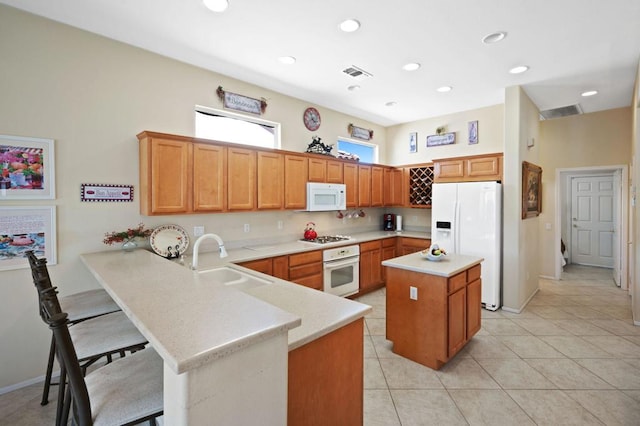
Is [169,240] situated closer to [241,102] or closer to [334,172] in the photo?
[241,102]

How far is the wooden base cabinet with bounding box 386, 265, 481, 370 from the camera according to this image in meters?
2.62

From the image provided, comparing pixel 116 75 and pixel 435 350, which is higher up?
pixel 116 75

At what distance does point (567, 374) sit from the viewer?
2.60 m

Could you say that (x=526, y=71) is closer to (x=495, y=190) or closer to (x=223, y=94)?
(x=495, y=190)

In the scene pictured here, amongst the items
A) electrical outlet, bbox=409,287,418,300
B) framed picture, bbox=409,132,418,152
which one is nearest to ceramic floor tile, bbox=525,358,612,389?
electrical outlet, bbox=409,287,418,300

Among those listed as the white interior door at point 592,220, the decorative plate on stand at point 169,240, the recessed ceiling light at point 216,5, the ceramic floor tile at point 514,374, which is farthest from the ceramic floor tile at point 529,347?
the white interior door at point 592,220

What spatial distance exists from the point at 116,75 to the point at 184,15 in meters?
0.96

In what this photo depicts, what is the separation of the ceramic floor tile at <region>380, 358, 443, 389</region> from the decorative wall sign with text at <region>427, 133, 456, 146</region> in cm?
390

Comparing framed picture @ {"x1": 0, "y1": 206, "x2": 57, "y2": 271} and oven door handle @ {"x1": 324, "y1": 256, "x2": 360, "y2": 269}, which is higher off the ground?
framed picture @ {"x1": 0, "y1": 206, "x2": 57, "y2": 271}

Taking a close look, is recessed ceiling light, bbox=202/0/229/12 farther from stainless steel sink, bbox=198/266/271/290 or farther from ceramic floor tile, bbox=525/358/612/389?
ceramic floor tile, bbox=525/358/612/389

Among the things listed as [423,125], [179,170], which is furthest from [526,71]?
[179,170]

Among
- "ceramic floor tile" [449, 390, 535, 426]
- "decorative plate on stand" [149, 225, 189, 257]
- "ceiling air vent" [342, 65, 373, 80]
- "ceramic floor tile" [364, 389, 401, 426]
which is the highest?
"ceiling air vent" [342, 65, 373, 80]

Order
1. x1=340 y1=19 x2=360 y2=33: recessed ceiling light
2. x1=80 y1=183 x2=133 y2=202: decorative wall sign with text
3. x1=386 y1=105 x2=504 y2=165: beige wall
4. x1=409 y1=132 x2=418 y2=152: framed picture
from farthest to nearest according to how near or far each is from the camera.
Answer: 1. x1=409 y1=132 x2=418 y2=152: framed picture
2. x1=386 y1=105 x2=504 y2=165: beige wall
3. x1=80 y1=183 x2=133 y2=202: decorative wall sign with text
4. x1=340 y1=19 x2=360 y2=33: recessed ceiling light

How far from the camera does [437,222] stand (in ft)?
14.9
